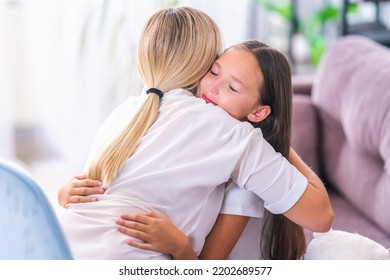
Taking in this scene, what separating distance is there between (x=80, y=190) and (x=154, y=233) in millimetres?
186

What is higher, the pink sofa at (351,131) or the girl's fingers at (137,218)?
the girl's fingers at (137,218)

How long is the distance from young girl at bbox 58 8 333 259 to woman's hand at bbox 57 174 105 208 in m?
0.02

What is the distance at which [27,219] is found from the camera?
40.4 inches

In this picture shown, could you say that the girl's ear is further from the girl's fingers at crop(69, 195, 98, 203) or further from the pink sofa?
the pink sofa

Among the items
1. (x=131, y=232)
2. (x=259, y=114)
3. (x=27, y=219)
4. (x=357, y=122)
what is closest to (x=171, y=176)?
(x=131, y=232)

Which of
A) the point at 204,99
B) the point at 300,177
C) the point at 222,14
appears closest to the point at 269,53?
the point at 204,99

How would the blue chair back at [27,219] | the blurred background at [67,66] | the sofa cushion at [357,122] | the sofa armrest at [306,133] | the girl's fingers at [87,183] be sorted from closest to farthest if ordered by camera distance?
the blue chair back at [27,219], the girl's fingers at [87,183], the sofa cushion at [357,122], the sofa armrest at [306,133], the blurred background at [67,66]

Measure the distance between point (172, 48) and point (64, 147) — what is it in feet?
6.51

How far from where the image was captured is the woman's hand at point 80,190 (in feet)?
4.68

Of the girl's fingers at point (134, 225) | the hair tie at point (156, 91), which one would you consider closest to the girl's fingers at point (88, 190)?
the girl's fingers at point (134, 225)

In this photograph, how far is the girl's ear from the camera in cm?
151

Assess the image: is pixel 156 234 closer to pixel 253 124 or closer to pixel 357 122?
pixel 253 124

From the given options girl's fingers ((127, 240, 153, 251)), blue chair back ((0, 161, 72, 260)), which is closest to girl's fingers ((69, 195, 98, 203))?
girl's fingers ((127, 240, 153, 251))

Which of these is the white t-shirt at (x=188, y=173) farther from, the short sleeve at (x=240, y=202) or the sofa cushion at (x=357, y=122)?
the sofa cushion at (x=357, y=122)
